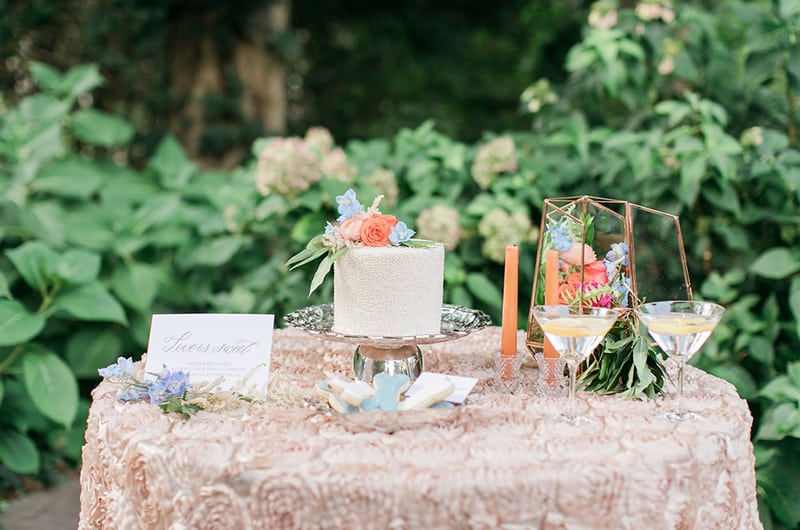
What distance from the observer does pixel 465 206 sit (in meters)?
3.41

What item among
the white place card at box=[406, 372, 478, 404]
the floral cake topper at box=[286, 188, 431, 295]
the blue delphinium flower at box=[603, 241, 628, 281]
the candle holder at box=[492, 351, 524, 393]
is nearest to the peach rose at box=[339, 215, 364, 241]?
the floral cake topper at box=[286, 188, 431, 295]

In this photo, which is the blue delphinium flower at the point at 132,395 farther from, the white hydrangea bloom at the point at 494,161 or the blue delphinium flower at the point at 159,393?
the white hydrangea bloom at the point at 494,161

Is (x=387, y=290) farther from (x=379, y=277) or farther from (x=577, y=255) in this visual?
(x=577, y=255)

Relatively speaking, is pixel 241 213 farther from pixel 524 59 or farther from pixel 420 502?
pixel 524 59

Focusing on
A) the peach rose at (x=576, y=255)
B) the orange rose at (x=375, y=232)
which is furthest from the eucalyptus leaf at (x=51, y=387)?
the peach rose at (x=576, y=255)

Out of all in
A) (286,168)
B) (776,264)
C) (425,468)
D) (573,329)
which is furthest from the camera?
(286,168)

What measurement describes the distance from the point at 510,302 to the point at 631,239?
29 cm

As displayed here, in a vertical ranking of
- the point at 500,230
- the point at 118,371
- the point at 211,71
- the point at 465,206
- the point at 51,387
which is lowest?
the point at 51,387

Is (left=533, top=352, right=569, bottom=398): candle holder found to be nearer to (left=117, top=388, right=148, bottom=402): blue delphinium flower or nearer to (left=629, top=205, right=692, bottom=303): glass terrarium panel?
(left=629, top=205, right=692, bottom=303): glass terrarium panel

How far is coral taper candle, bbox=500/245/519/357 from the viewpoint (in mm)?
1739

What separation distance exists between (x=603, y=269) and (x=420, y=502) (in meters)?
0.67

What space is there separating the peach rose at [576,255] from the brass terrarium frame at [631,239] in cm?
2

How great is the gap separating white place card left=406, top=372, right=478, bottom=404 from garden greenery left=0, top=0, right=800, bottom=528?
1.36 metres

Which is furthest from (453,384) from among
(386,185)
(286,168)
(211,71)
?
(211,71)
